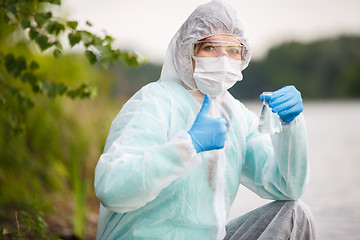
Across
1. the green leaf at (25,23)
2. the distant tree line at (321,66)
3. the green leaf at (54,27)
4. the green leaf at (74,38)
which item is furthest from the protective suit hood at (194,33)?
the distant tree line at (321,66)

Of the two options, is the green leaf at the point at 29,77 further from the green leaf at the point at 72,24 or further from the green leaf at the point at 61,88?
the green leaf at the point at 72,24

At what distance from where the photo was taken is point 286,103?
1.97m

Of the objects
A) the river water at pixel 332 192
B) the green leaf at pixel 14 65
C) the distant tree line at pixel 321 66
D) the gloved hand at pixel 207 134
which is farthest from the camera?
the distant tree line at pixel 321 66

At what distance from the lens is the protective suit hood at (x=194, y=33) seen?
2.06 m

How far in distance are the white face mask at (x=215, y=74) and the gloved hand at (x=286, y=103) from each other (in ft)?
0.69

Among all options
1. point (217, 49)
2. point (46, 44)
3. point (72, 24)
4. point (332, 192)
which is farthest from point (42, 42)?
point (332, 192)

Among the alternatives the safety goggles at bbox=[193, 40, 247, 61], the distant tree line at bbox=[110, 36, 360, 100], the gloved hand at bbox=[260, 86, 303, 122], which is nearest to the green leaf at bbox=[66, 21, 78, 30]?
the safety goggles at bbox=[193, 40, 247, 61]

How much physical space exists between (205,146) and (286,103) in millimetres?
447

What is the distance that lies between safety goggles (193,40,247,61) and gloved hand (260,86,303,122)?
0.88 feet

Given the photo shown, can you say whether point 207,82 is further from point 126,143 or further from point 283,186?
point 283,186

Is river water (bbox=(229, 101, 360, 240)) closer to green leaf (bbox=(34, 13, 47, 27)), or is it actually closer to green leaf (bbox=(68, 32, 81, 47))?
green leaf (bbox=(68, 32, 81, 47))

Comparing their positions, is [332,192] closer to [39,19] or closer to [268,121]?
[268,121]

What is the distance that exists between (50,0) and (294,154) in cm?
147

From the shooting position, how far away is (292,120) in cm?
203
